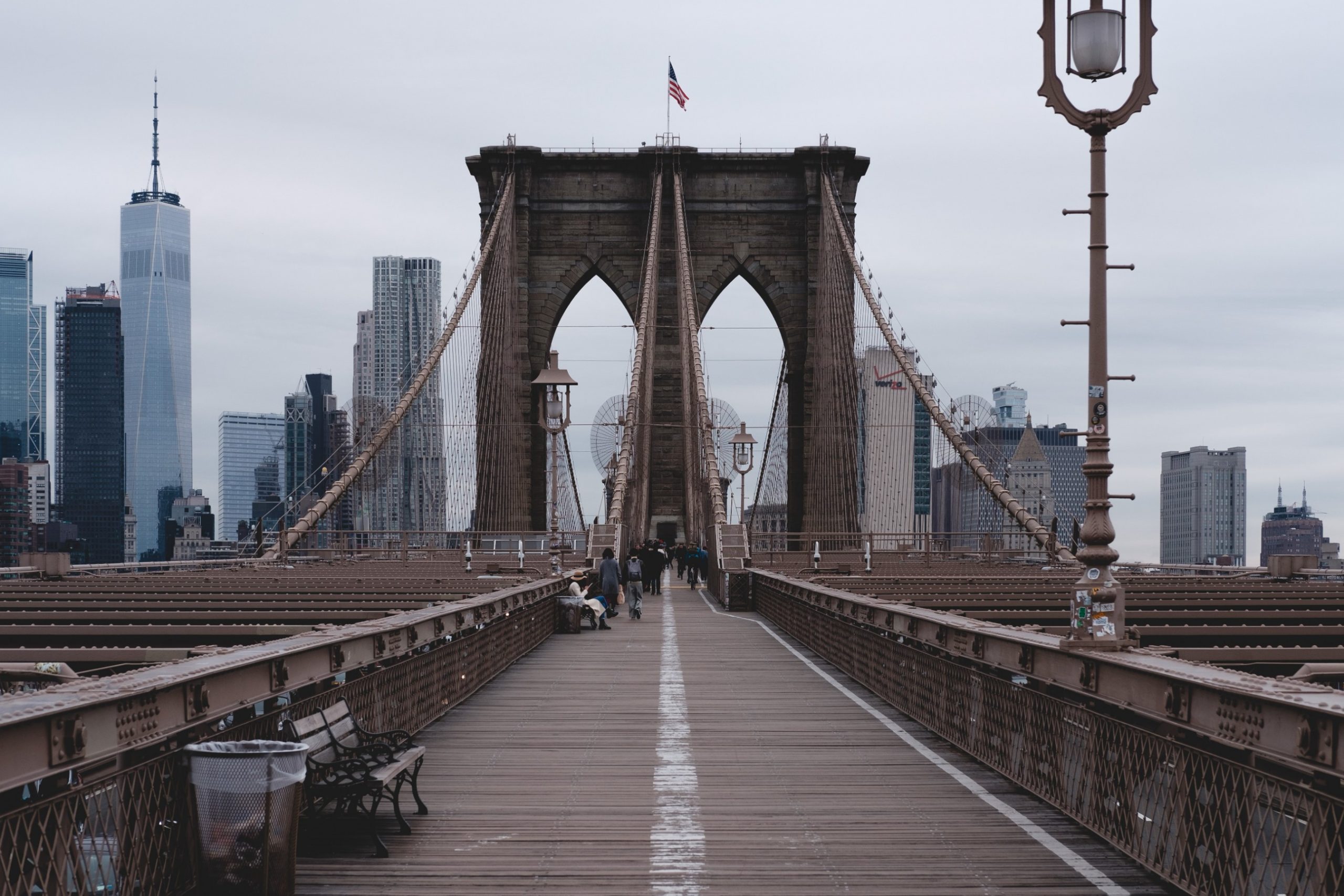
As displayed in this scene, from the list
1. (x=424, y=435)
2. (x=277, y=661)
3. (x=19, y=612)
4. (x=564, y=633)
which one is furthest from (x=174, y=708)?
(x=424, y=435)

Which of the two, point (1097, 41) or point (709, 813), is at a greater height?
point (1097, 41)

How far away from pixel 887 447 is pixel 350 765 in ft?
176

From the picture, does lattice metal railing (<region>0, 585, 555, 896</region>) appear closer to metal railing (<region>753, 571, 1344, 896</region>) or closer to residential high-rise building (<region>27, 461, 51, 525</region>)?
metal railing (<region>753, 571, 1344, 896</region>)

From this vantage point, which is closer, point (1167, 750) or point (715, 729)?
point (1167, 750)

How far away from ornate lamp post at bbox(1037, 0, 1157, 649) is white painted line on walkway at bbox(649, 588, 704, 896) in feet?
8.00

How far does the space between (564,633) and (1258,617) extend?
1213 centimetres

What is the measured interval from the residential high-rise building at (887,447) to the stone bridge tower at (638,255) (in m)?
2.83

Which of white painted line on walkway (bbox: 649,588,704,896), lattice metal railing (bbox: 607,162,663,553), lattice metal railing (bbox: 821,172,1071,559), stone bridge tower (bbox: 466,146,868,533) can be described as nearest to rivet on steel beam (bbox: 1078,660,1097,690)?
white painted line on walkway (bbox: 649,588,704,896)

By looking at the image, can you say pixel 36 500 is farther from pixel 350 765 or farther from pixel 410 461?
pixel 350 765

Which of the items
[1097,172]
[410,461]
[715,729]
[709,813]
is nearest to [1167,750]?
[709,813]

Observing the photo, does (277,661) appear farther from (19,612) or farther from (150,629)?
(19,612)

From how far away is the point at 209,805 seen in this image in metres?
6.29

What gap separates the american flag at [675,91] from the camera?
69.5 m

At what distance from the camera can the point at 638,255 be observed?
70375mm
